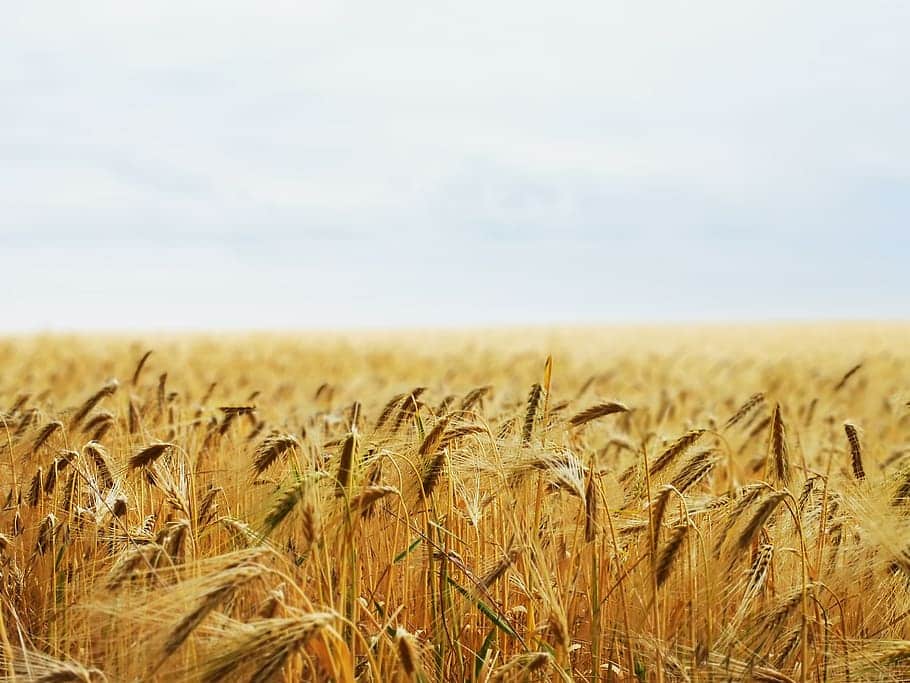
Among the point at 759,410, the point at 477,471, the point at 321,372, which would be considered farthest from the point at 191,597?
the point at 321,372

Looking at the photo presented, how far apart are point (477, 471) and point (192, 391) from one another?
6126 millimetres

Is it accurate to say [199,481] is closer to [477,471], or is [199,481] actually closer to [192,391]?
[477,471]


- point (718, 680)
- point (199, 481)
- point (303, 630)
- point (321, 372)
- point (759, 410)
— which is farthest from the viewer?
point (321, 372)

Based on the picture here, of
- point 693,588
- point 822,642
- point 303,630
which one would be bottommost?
point 822,642

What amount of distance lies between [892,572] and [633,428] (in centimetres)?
242

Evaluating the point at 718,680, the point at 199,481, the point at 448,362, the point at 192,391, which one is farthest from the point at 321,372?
the point at 718,680

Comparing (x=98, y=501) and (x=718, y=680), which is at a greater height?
(x=98, y=501)

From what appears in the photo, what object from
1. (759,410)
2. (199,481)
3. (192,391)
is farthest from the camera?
(192,391)

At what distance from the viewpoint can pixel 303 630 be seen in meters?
1.26

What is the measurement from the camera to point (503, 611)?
2.15 m

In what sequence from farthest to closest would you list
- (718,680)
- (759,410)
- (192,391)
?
(192,391) → (759,410) → (718,680)

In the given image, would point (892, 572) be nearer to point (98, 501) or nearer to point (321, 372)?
point (98, 501)

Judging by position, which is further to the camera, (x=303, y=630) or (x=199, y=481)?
(x=199, y=481)

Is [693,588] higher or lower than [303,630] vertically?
lower
